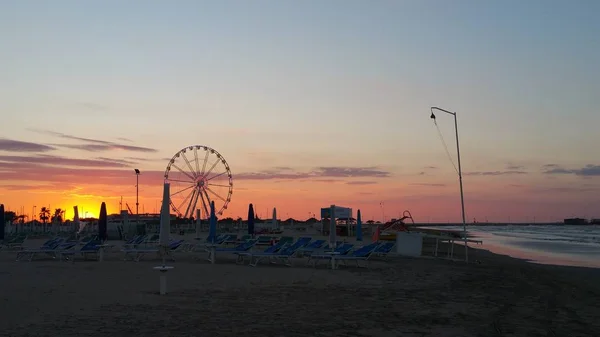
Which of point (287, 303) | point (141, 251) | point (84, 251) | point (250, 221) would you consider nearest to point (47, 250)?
point (84, 251)

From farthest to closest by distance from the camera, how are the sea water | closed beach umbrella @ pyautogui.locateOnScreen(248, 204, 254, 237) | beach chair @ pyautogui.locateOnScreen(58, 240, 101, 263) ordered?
closed beach umbrella @ pyautogui.locateOnScreen(248, 204, 254, 237) → the sea water → beach chair @ pyautogui.locateOnScreen(58, 240, 101, 263)

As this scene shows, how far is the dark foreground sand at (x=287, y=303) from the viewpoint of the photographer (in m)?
7.43

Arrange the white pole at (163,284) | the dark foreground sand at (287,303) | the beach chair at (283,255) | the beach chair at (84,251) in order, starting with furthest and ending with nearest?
1. the beach chair at (84,251)
2. the beach chair at (283,255)
3. the white pole at (163,284)
4. the dark foreground sand at (287,303)

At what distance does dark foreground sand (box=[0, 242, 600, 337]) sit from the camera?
24.4 feet

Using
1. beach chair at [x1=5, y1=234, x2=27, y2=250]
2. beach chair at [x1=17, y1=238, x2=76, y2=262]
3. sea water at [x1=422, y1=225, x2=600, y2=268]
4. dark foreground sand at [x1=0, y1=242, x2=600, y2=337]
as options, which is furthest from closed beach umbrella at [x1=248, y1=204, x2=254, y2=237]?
dark foreground sand at [x1=0, y1=242, x2=600, y2=337]

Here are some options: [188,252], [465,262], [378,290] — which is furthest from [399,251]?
[378,290]

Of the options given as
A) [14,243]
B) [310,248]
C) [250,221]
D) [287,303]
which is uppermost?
[250,221]

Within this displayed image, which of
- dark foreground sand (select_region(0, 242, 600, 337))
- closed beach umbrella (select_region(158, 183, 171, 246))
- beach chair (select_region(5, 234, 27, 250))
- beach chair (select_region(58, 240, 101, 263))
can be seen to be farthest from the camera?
beach chair (select_region(5, 234, 27, 250))

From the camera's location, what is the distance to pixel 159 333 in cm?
696

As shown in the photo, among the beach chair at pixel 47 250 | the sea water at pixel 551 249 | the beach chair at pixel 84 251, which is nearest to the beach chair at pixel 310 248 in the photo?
the beach chair at pixel 84 251

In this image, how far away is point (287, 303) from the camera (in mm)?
9461

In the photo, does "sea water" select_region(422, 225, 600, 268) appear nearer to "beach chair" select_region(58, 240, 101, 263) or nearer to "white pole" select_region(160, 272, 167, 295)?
"beach chair" select_region(58, 240, 101, 263)

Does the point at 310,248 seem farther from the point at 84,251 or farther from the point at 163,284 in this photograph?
the point at 163,284

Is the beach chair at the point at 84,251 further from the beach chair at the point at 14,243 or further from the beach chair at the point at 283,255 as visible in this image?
the beach chair at the point at 14,243
